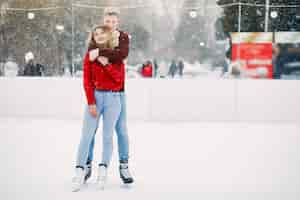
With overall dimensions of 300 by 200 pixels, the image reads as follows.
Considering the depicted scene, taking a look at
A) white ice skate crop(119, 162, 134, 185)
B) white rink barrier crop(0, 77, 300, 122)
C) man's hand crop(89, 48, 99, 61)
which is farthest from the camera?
white rink barrier crop(0, 77, 300, 122)

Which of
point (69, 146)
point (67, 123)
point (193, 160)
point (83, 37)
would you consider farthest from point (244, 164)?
point (83, 37)

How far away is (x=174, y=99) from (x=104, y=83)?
390 centimetres

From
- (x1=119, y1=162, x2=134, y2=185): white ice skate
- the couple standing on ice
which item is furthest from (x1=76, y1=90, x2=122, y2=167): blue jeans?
(x1=119, y1=162, x2=134, y2=185): white ice skate

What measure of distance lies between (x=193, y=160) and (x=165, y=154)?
33 cm

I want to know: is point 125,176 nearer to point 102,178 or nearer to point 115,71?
point 102,178

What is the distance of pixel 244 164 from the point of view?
11.6ft

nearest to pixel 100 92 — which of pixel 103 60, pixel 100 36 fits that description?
pixel 103 60

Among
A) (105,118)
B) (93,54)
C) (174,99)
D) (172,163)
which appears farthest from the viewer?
(174,99)

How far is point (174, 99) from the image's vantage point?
6.58 m

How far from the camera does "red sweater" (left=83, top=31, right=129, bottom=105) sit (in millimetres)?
2705

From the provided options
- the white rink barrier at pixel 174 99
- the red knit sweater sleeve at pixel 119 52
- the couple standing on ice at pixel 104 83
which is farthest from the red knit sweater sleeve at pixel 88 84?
the white rink barrier at pixel 174 99

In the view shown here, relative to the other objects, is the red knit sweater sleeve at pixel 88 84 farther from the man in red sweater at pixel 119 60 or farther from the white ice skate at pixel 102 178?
the white ice skate at pixel 102 178

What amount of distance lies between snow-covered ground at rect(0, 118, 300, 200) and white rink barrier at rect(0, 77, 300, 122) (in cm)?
67

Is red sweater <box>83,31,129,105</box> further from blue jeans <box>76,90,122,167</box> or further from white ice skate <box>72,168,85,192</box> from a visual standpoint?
white ice skate <box>72,168,85,192</box>
